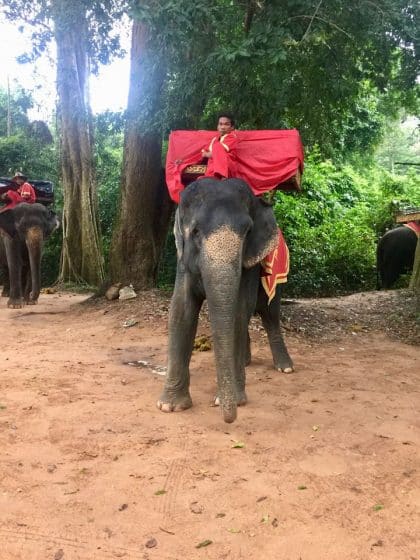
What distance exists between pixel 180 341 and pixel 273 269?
1323mm

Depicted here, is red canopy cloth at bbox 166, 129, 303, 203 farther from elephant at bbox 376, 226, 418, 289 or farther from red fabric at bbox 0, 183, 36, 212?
elephant at bbox 376, 226, 418, 289

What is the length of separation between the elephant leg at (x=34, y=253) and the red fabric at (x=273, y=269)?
5795 millimetres

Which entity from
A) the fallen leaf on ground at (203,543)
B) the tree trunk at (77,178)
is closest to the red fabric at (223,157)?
the fallen leaf on ground at (203,543)

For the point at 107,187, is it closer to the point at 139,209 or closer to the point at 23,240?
the point at 23,240

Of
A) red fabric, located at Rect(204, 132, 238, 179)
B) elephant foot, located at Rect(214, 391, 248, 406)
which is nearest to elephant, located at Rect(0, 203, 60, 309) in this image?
red fabric, located at Rect(204, 132, 238, 179)

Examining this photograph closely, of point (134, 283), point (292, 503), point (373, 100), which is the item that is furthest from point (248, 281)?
point (373, 100)

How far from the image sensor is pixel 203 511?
3254mm

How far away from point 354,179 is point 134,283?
11721 millimetres

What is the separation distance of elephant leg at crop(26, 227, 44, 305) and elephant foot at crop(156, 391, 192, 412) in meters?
6.50

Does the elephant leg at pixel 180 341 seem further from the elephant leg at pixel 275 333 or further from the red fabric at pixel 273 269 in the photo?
the elephant leg at pixel 275 333

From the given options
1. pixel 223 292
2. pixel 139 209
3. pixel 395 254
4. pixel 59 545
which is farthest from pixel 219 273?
pixel 395 254

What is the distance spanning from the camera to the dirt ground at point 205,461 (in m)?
2.97

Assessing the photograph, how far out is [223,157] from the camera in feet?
16.6

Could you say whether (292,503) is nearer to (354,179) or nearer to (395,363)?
(395,363)
